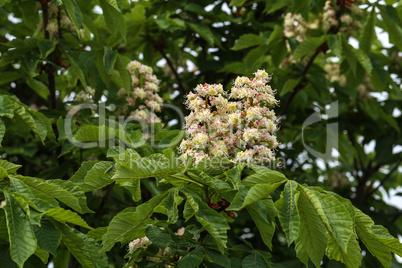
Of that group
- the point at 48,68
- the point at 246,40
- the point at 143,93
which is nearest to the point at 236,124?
the point at 143,93

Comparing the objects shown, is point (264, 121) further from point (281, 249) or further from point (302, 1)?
point (281, 249)

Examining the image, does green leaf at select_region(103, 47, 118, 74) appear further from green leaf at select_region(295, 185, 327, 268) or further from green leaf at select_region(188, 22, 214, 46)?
green leaf at select_region(295, 185, 327, 268)

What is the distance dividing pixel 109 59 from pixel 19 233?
2.02 meters

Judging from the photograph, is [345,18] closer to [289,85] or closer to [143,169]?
[289,85]

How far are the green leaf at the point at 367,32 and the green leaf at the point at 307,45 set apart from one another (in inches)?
17.8

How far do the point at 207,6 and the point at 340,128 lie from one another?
201 cm

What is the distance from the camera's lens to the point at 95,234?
2.34 m

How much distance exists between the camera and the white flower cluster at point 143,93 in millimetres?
3771

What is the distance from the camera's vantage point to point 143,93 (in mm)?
3785

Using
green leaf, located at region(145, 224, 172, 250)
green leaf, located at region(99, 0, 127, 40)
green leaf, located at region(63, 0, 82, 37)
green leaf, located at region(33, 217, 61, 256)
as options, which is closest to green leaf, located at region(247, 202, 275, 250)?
green leaf, located at region(145, 224, 172, 250)

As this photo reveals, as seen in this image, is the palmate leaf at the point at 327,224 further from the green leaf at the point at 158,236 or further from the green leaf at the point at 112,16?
the green leaf at the point at 112,16

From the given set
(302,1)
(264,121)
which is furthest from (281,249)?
(264,121)

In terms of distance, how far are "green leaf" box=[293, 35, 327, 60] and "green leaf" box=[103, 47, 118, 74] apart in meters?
1.49

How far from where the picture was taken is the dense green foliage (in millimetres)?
1935
